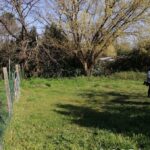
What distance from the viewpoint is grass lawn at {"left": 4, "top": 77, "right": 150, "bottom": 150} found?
9.20m

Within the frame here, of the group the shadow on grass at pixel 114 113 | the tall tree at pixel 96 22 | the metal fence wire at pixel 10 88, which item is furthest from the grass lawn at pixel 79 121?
the tall tree at pixel 96 22

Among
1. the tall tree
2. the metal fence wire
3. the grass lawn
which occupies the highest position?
the tall tree

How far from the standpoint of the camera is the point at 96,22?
98.3 ft

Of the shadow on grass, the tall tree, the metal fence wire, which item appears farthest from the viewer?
the tall tree

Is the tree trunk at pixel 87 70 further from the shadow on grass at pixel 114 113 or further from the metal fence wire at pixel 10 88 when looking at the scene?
the metal fence wire at pixel 10 88

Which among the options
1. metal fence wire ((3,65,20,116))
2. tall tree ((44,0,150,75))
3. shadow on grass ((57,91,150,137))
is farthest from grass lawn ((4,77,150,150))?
tall tree ((44,0,150,75))

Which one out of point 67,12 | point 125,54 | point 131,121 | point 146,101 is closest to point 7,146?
point 131,121

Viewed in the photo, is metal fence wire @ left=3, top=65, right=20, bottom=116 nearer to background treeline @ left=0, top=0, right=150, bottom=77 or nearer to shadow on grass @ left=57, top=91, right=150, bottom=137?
shadow on grass @ left=57, top=91, right=150, bottom=137

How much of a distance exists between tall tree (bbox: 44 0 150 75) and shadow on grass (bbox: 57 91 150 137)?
11129 millimetres

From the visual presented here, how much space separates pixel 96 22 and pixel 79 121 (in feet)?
61.0

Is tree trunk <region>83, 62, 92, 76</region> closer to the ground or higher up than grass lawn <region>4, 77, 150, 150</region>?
higher up

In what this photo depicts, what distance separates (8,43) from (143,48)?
9677 mm

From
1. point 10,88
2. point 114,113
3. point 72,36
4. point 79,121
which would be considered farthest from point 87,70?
point 79,121

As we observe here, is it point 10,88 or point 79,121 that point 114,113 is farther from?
point 10,88
